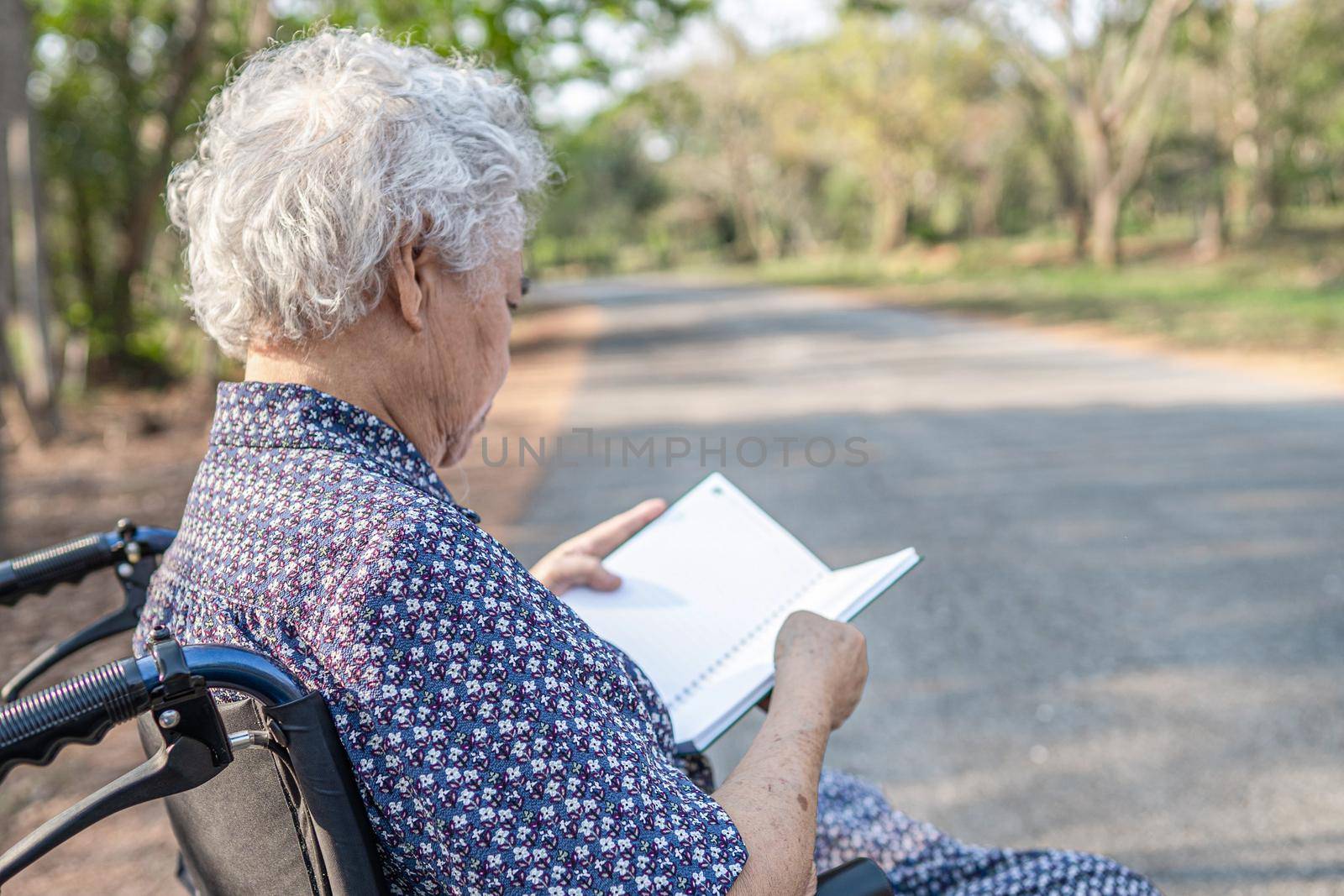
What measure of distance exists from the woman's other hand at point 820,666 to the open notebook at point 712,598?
72mm

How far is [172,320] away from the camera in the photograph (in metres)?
14.3

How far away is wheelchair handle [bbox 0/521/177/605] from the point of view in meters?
1.56

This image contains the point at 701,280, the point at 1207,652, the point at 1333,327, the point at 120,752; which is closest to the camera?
the point at 120,752

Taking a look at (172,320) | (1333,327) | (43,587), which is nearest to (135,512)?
(43,587)

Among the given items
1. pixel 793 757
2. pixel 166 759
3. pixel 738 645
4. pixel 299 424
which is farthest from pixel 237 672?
pixel 738 645

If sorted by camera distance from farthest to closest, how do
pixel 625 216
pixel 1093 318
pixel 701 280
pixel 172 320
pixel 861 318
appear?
pixel 625 216
pixel 701 280
pixel 861 318
pixel 1093 318
pixel 172 320

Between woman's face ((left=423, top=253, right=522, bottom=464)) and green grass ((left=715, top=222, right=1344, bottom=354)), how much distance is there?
11450mm

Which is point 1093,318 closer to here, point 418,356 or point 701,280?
point 418,356

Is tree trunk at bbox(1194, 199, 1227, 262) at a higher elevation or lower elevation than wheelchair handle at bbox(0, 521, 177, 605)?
lower

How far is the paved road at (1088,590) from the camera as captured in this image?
2871 mm

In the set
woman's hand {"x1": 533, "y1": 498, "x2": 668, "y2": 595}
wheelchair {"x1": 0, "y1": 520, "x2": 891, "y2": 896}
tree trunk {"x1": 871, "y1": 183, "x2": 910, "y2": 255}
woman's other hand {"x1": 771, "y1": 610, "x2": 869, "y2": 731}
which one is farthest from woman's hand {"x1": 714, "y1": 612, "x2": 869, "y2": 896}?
tree trunk {"x1": 871, "y1": 183, "x2": 910, "y2": 255}

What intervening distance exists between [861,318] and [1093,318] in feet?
14.9

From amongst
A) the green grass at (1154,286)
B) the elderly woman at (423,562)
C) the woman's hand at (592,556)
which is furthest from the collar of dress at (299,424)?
the green grass at (1154,286)

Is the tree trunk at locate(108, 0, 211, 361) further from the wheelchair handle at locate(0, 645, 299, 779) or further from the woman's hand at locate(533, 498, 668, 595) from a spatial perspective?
the wheelchair handle at locate(0, 645, 299, 779)
